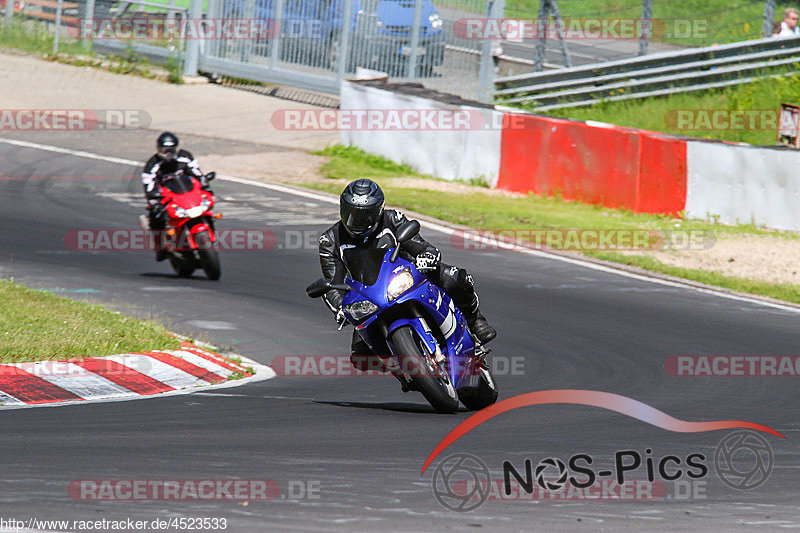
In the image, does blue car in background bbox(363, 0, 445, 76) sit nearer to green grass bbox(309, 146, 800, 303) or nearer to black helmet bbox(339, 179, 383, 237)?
green grass bbox(309, 146, 800, 303)

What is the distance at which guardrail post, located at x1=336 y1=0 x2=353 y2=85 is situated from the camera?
26469mm

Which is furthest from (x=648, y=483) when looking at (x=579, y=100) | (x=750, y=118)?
(x=579, y=100)

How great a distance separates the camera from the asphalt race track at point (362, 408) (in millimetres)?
5234

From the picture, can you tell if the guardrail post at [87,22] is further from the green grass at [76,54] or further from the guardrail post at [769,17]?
the guardrail post at [769,17]

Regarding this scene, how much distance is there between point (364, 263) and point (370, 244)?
0.62 ft

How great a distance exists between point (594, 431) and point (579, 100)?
54.6ft

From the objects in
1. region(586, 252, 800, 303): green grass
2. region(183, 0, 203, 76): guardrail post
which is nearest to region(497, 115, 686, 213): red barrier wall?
region(586, 252, 800, 303): green grass

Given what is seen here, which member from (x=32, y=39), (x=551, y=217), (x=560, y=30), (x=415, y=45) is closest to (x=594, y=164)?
(x=551, y=217)

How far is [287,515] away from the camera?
16.6 feet

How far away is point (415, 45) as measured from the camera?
2628 centimetres

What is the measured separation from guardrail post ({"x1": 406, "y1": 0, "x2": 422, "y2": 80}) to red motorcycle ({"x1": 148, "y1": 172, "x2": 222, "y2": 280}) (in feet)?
44.7

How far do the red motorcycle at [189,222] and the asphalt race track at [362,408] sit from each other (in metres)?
0.39

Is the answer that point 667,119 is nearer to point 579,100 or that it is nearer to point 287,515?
point 579,100

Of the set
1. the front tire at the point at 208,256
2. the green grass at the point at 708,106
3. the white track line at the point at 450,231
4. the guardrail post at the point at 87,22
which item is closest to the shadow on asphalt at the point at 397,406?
the front tire at the point at 208,256
